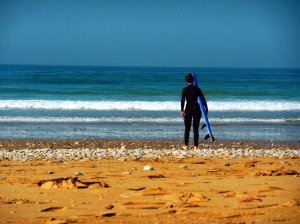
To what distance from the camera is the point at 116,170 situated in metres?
8.49

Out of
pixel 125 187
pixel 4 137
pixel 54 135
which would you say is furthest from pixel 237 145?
pixel 125 187

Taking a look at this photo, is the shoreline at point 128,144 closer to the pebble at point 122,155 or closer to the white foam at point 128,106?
the pebble at point 122,155

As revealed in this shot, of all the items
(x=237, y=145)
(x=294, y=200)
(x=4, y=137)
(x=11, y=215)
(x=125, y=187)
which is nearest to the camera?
(x=11, y=215)

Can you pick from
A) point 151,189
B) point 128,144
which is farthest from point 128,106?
point 151,189

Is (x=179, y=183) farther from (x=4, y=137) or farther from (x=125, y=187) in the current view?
(x=4, y=137)

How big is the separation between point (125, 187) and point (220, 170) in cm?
203

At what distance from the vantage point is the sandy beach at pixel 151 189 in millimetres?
5426

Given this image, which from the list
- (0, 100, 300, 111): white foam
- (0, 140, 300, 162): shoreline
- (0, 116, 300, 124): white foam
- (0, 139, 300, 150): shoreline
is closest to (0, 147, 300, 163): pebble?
(0, 140, 300, 162): shoreline

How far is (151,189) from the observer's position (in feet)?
22.0

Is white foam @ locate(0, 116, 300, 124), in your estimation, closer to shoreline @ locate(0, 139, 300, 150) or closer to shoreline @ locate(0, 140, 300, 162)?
shoreline @ locate(0, 139, 300, 150)

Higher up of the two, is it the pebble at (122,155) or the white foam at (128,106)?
the pebble at (122,155)

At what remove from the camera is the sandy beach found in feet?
17.8

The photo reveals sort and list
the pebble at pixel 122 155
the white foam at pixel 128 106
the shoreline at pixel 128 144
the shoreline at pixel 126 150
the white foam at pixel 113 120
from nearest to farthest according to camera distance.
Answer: the pebble at pixel 122 155
the shoreline at pixel 126 150
the shoreline at pixel 128 144
the white foam at pixel 113 120
the white foam at pixel 128 106

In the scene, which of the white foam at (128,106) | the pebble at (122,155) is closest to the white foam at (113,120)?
the white foam at (128,106)
